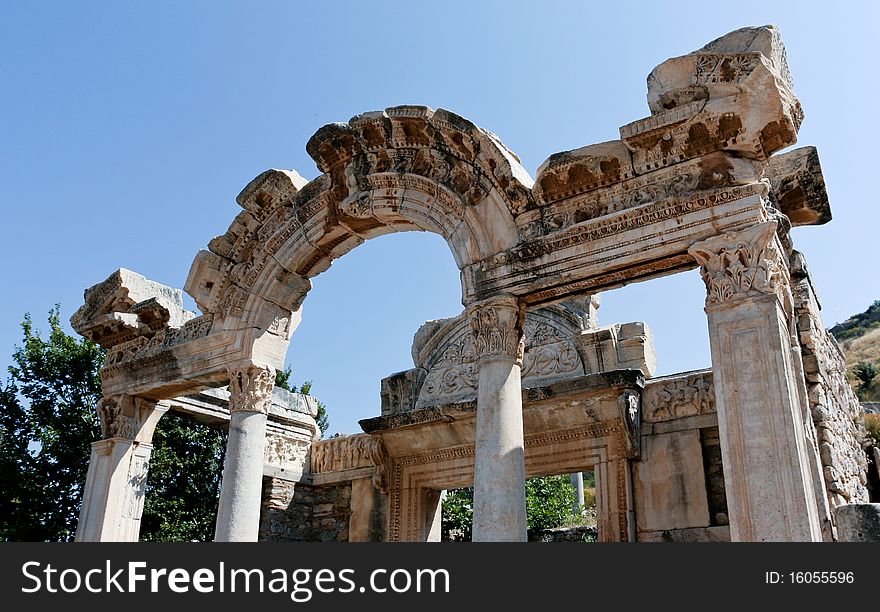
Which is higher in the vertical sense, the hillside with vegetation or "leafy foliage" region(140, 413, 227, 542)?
the hillside with vegetation

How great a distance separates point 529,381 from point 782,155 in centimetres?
414

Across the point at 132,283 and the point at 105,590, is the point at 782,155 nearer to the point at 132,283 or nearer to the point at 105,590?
the point at 105,590

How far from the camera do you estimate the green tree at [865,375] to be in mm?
37219

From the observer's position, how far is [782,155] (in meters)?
7.98

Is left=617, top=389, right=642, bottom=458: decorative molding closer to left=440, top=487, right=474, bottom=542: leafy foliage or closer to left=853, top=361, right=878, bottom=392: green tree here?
left=440, top=487, right=474, bottom=542: leafy foliage

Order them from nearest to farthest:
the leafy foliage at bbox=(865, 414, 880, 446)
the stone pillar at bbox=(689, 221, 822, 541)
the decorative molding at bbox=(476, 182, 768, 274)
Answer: the stone pillar at bbox=(689, 221, 822, 541), the decorative molding at bbox=(476, 182, 768, 274), the leafy foliage at bbox=(865, 414, 880, 446)

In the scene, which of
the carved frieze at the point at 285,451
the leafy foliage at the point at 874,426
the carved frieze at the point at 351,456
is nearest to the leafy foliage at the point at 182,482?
the carved frieze at the point at 285,451

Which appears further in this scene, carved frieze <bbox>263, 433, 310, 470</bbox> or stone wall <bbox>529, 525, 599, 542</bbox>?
stone wall <bbox>529, 525, 599, 542</bbox>

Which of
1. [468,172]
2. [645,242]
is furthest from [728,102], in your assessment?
[468,172]

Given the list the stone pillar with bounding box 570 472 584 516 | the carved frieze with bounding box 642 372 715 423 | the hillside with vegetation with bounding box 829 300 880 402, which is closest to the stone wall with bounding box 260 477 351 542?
the carved frieze with bounding box 642 372 715 423

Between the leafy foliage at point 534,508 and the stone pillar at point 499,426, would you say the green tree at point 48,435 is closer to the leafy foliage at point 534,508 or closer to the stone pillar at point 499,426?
the leafy foliage at point 534,508

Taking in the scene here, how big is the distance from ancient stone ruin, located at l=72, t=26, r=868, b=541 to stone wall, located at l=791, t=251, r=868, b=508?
0.10 feet

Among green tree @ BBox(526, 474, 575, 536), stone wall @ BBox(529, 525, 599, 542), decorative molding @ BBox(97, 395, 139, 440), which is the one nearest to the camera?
decorative molding @ BBox(97, 395, 139, 440)

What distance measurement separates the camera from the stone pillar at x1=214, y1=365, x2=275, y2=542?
27.6 feet
